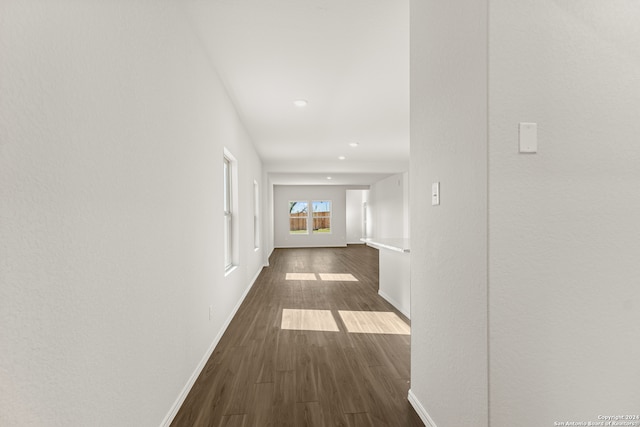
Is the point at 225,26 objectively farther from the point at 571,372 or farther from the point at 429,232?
the point at 571,372

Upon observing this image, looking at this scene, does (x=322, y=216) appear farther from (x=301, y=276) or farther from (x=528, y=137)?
(x=528, y=137)

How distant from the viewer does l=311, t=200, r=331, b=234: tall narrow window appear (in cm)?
1416

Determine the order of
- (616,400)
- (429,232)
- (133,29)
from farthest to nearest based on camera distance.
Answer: (429,232)
(133,29)
(616,400)

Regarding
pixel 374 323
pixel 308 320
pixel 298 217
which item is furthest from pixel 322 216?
pixel 374 323

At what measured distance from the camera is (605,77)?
1409 millimetres

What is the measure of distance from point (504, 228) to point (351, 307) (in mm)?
3420

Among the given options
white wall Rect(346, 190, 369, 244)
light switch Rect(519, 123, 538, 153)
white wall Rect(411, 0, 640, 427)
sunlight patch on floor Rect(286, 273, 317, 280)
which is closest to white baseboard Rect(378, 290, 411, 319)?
sunlight patch on floor Rect(286, 273, 317, 280)

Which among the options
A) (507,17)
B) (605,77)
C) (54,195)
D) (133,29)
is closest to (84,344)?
(54,195)

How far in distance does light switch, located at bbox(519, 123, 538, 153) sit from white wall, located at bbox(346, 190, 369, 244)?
1462cm

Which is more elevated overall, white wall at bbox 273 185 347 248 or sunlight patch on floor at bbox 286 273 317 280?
white wall at bbox 273 185 347 248

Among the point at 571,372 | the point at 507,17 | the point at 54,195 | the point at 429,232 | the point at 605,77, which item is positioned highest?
the point at 507,17

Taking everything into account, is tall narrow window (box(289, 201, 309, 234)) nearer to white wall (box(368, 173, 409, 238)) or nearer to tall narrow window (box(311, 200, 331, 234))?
tall narrow window (box(311, 200, 331, 234))

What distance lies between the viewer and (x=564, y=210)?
54.9 inches

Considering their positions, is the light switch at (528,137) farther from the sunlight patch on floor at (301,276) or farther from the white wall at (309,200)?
the white wall at (309,200)
